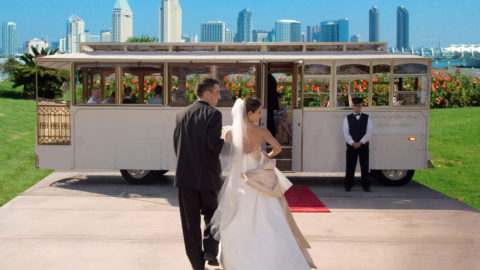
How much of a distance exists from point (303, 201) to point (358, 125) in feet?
6.40

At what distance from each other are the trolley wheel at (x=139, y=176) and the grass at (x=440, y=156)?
6.77ft

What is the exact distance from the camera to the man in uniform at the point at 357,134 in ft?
36.9

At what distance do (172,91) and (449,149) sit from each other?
872 cm

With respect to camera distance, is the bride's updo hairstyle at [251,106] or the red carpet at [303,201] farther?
the red carpet at [303,201]

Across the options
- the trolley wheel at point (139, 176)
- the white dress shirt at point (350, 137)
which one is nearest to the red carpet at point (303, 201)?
the white dress shirt at point (350, 137)

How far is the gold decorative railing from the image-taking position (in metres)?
12.0

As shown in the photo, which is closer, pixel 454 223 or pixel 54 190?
pixel 454 223

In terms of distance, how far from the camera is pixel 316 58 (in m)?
11.7

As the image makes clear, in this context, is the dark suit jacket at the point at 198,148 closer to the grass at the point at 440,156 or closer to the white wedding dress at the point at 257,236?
the white wedding dress at the point at 257,236

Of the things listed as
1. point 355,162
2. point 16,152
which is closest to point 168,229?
point 355,162

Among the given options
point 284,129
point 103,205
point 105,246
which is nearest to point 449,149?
point 284,129

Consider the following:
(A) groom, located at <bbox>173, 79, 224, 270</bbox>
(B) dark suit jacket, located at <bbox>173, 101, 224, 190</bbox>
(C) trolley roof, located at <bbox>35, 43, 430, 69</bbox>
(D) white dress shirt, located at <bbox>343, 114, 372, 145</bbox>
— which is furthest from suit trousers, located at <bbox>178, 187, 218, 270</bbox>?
(C) trolley roof, located at <bbox>35, 43, 430, 69</bbox>

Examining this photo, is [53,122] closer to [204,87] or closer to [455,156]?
[204,87]

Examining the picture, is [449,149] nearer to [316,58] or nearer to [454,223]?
[316,58]
